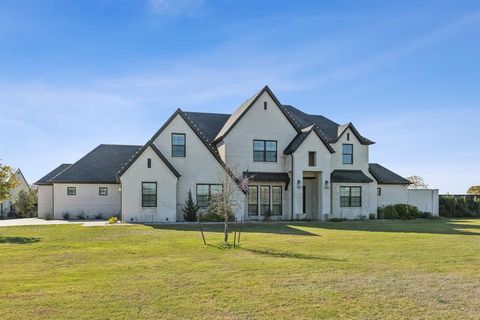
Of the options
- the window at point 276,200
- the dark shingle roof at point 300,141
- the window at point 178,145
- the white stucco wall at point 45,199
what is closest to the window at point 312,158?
the dark shingle roof at point 300,141

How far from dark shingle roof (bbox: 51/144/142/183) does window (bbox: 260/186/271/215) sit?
40.0 ft

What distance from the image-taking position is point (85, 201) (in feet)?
114

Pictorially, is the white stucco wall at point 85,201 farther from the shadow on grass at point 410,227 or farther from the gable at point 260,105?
the shadow on grass at point 410,227

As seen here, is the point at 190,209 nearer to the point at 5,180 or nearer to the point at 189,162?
the point at 189,162

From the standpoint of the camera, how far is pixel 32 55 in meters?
18.0

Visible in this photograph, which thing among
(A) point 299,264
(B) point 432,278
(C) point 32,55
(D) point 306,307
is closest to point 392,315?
(D) point 306,307

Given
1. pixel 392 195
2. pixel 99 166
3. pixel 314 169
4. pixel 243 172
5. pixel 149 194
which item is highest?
pixel 99 166

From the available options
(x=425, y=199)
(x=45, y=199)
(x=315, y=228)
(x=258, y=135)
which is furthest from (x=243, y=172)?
(x=425, y=199)

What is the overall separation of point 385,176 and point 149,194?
22.3 metres

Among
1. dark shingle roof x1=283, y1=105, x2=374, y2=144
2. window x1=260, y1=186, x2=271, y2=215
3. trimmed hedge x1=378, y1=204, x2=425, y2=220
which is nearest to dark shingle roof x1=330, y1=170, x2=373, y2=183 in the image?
dark shingle roof x1=283, y1=105, x2=374, y2=144

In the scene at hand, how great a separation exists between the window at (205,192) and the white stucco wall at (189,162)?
317 millimetres

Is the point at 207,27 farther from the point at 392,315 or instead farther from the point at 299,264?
the point at 392,315

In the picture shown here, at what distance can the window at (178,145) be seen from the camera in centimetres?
3148

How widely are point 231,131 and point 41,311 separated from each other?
26310mm
